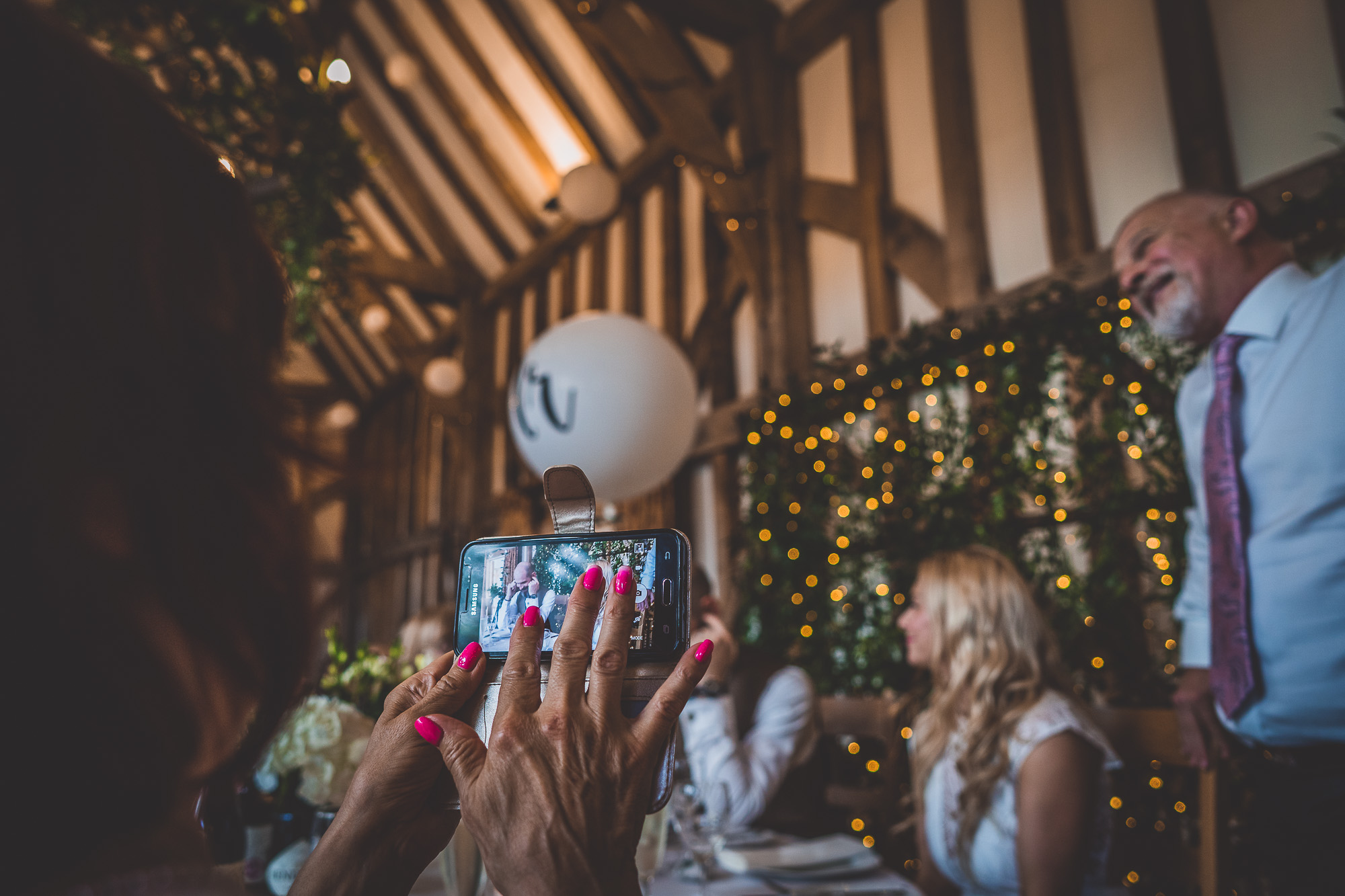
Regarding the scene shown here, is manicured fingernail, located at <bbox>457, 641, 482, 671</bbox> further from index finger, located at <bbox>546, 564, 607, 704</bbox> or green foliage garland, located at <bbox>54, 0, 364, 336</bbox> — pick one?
green foliage garland, located at <bbox>54, 0, 364, 336</bbox>

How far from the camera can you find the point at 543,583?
673 millimetres

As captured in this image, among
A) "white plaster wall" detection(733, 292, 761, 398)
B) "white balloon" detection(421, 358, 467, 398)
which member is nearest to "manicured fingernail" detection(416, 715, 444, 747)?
"white plaster wall" detection(733, 292, 761, 398)

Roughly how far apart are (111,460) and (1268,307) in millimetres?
1835

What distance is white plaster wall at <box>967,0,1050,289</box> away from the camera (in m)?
3.10

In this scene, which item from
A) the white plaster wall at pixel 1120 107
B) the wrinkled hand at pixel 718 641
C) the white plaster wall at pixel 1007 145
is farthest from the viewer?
the white plaster wall at pixel 1007 145

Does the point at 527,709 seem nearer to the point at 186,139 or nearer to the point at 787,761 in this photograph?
the point at 186,139

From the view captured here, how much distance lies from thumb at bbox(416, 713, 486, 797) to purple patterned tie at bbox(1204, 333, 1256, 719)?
1464mm

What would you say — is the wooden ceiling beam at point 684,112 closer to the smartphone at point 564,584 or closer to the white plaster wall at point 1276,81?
the white plaster wall at point 1276,81

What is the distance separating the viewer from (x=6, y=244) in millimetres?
347

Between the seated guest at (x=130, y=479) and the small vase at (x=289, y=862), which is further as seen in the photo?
the small vase at (x=289, y=862)

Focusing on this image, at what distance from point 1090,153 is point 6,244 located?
3.29 m

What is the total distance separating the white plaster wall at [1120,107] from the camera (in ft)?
8.79

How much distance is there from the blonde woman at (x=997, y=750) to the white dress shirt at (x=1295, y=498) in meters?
0.33

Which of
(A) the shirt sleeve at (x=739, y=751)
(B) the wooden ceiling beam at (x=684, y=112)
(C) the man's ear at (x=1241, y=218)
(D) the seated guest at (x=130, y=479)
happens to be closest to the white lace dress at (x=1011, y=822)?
(A) the shirt sleeve at (x=739, y=751)
